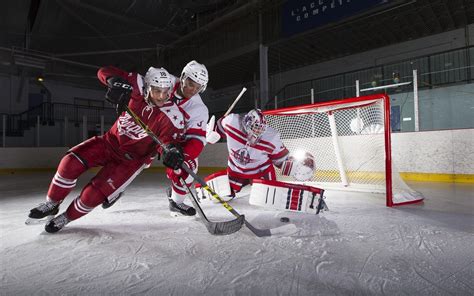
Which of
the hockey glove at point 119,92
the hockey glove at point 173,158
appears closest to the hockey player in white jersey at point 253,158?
the hockey glove at point 173,158

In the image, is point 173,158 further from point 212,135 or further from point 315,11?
point 315,11

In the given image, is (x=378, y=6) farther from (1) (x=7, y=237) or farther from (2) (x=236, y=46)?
(1) (x=7, y=237)

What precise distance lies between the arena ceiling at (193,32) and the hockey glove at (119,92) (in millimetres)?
6383

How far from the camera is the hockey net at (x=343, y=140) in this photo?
9.84ft

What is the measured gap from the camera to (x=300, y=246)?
1315mm

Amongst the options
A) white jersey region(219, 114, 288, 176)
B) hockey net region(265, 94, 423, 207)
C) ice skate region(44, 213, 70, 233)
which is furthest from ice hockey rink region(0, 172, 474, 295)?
hockey net region(265, 94, 423, 207)

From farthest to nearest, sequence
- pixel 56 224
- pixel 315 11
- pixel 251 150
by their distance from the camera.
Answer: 1. pixel 315 11
2. pixel 251 150
3. pixel 56 224

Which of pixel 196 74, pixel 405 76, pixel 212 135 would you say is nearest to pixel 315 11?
pixel 405 76

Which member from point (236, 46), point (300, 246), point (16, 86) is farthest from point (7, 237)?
point (16, 86)

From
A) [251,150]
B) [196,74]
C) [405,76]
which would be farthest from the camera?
[405,76]

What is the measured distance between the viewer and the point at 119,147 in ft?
5.94

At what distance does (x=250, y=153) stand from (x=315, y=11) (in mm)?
5836

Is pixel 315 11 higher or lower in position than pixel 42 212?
higher

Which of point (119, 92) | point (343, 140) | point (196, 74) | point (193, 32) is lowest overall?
point (343, 140)
